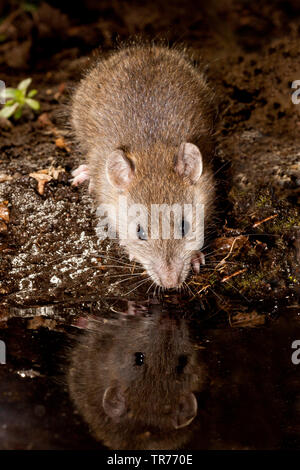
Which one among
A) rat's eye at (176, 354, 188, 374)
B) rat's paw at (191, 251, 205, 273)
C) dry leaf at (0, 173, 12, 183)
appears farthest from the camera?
dry leaf at (0, 173, 12, 183)

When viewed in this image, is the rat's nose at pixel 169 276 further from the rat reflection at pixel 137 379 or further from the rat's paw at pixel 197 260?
the rat's paw at pixel 197 260

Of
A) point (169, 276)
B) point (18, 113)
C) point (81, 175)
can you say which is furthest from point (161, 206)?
point (18, 113)

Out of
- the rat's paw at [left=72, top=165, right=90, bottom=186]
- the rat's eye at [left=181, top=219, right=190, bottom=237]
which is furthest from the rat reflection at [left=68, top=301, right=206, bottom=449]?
the rat's paw at [left=72, top=165, right=90, bottom=186]

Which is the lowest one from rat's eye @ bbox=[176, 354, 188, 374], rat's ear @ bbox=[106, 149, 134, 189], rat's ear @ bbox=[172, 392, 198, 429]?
rat's ear @ bbox=[172, 392, 198, 429]

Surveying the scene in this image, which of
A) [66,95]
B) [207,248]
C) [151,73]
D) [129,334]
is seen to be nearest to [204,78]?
[151,73]

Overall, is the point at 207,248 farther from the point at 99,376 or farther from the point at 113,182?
the point at 99,376

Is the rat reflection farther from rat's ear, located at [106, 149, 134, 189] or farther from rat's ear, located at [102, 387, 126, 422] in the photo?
rat's ear, located at [106, 149, 134, 189]

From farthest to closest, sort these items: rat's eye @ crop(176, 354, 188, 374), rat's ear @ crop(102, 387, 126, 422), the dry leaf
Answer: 1. the dry leaf
2. rat's eye @ crop(176, 354, 188, 374)
3. rat's ear @ crop(102, 387, 126, 422)

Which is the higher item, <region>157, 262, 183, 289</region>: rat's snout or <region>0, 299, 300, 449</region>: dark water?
<region>157, 262, 183, 289</region>: rat's snout
